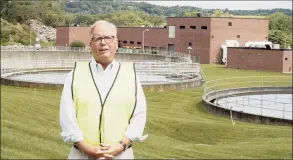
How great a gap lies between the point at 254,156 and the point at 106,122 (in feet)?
30.4

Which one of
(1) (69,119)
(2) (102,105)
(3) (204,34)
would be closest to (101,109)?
(2) (102,105)

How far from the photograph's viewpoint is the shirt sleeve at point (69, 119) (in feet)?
15.3

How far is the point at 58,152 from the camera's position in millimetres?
11008

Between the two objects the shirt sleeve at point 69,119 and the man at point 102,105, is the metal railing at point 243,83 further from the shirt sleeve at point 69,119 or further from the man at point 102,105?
the shirt sleeve at point 69,119

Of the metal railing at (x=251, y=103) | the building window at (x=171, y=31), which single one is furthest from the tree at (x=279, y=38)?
the metal railing at (x=251, y=103)

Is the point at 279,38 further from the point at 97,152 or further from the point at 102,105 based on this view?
the point at 97,152

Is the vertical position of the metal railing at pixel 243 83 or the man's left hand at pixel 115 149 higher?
the man's left hand at pixel 115 149

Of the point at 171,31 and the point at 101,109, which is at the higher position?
the point at 171,31

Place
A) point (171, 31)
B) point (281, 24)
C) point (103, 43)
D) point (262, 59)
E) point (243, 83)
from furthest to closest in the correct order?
1. point (281, 24)
2. point (171, 31)
3. point (262, 59)
4. point (243, 83)
5. point (103, 43)

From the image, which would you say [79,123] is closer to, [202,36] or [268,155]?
[268,155]

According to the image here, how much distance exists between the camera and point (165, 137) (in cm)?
1858

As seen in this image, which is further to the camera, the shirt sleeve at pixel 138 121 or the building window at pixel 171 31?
the building window at pixel 171 31

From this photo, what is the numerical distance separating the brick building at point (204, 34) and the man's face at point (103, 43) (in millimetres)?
68080

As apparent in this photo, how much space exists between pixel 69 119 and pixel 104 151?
1.40 feet
